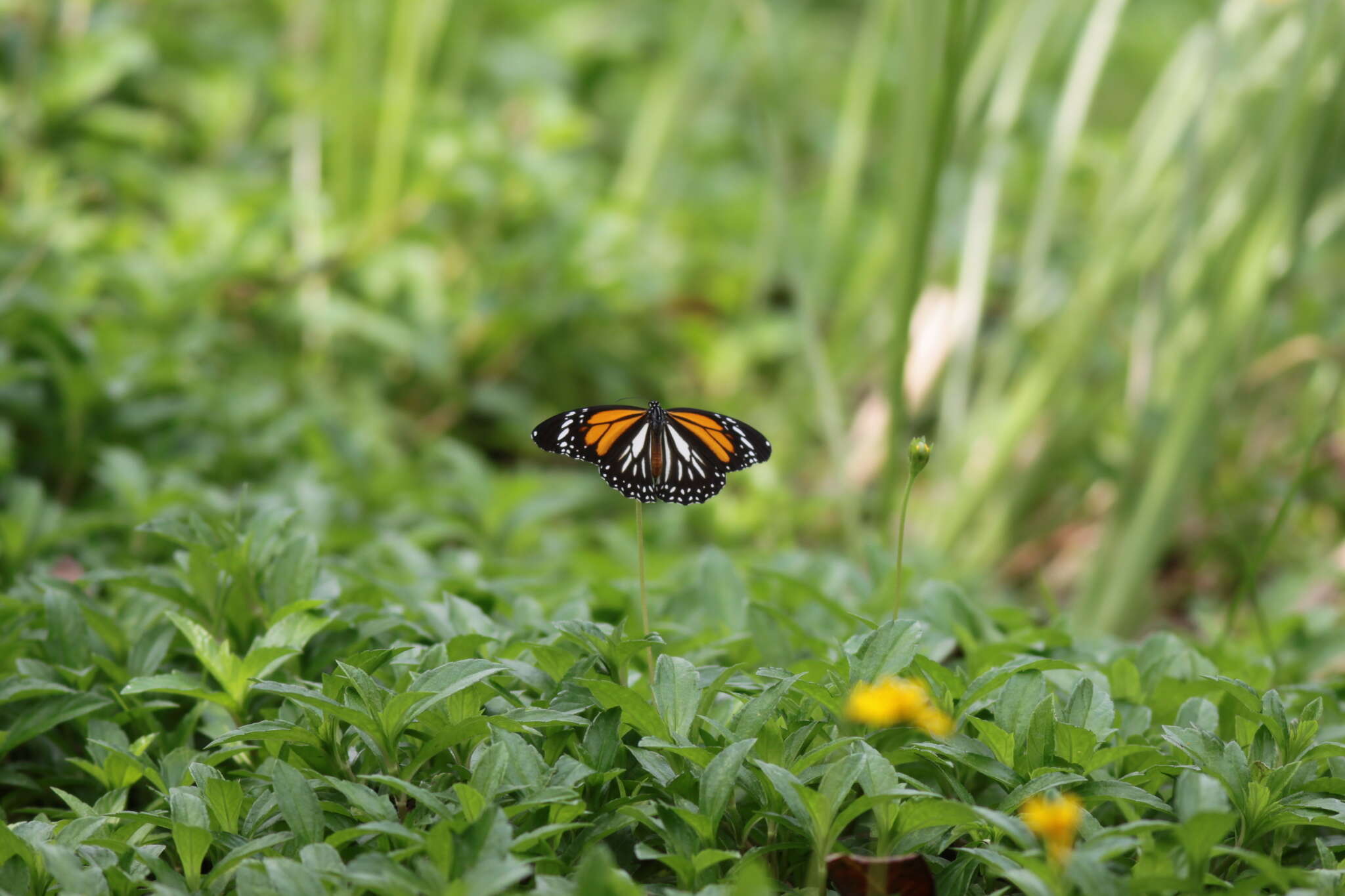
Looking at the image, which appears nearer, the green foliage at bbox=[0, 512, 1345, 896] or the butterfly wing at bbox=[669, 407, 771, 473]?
the green foliage at bbox=[0, 512, 1345, 896]

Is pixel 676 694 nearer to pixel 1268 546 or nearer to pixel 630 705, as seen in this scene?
pixel 630 705

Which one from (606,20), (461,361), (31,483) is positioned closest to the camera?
(31,483)

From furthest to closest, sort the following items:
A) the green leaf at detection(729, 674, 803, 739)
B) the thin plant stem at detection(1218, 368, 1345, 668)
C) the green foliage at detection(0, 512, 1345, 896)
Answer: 1. the thin plant stem at detection(1218, 368, 1345, 668)
2. the green leaf at detection(729, 674, 803, 739)
3. the green foliage at detection(0, 512, 1345, 896)

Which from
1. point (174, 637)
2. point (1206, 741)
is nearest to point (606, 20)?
point (174, 637)

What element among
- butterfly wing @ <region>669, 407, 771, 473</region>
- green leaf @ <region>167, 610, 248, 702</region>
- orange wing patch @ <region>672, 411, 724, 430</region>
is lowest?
green leaf @ <region>167, 610, 248, 702</region>

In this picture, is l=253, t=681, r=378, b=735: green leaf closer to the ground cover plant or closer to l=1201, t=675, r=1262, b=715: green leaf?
the ground cover plant

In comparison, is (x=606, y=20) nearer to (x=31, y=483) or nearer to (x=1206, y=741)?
(x=31, y=483)

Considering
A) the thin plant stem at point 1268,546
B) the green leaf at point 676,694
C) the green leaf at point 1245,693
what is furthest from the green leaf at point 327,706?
the thin plant stem at point 1268,546

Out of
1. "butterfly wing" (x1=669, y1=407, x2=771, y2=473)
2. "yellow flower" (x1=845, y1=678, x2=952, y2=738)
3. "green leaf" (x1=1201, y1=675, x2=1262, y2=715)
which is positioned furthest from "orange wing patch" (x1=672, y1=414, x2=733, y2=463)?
"green leaf" (x1=1201, y1=675, x2=1262, y2=715)
